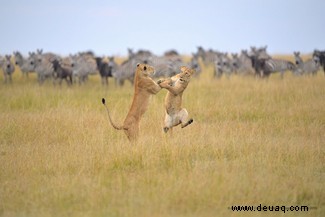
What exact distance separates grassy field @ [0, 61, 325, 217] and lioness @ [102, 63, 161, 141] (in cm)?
28

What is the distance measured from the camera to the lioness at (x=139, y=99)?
10.3 m

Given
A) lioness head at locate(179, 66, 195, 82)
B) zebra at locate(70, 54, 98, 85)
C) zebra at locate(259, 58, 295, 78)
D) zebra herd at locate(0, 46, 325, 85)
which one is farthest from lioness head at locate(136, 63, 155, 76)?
zebra at locate(259, 58, 295, 78)

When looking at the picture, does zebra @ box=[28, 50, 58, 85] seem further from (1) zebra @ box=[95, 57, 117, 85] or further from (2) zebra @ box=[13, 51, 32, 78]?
(1) zebra @ box=[95, 57, 117, 85]

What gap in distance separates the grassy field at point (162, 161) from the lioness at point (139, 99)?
0.28 m

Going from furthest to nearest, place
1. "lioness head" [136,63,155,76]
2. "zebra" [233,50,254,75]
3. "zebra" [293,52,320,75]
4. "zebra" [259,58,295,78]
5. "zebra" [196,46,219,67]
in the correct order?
"zebra" [196,46,219,67] → "zebra" [233,50,254,75] → "zebra" [293,52,320,75] → "zebra" [259,58,295,78] → "lioness head" [136,63,155,76]

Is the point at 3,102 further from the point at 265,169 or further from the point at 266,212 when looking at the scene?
the point at 266,212

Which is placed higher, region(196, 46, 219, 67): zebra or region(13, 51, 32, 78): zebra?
region(13, 51, 32, 78): zebra

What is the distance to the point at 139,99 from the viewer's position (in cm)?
1049

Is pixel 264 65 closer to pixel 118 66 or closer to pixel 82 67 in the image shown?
pixel 118 66

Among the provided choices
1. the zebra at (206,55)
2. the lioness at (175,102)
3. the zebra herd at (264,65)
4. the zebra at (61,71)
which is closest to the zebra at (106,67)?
the zebra at (61,71)

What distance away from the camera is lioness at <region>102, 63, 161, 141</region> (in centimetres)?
1033

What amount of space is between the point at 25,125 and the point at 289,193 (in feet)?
21.5

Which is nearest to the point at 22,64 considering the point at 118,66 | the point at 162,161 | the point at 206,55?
the point at 118,66

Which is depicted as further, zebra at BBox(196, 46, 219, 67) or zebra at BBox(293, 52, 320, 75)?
zebra at BBox(196, 46, 219, 67)
